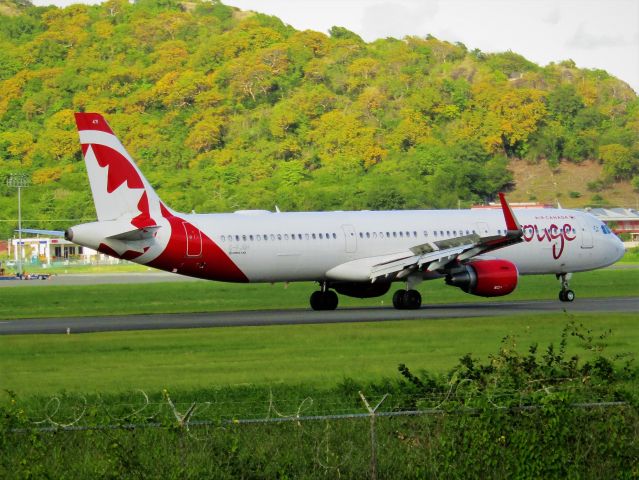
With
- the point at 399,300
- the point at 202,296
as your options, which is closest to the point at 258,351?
the point at 399,300

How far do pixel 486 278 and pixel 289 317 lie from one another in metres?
7.51

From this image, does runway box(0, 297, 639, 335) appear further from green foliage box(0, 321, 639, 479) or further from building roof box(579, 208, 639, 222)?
building roof box(579, 208, 639, 222)

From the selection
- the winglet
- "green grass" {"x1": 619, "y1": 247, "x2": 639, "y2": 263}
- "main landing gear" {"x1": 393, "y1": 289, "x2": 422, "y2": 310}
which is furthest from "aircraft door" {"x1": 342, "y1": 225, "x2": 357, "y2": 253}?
"green grass" {"x1": 619, "y1": 247, "x2": 639, "y2": 263}

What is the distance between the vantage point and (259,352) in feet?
115

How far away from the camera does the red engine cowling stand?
4962 cm

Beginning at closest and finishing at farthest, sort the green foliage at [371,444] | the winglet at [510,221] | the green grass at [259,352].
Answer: the green foliage at [371,444], the green grass at [259,352], the winglet at [510,221]

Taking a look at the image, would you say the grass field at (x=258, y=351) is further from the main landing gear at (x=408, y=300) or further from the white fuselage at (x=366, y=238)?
the white fuselage at (x=366, y=238)

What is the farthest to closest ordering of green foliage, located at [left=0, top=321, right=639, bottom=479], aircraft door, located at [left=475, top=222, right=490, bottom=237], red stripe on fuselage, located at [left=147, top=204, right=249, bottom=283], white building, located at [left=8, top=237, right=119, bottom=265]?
white building, located at [left=8, top=237, right=119, bottom=265] < aircraft door, located at [left=475, top=222, right=490, bottom=237] < red stripe on fuselage, located at [left=147, top=204, right=249, bottom=283] < green foliage, located at [left=0, top=321, right=639, bottom=479]

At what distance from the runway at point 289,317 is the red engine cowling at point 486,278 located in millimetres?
837

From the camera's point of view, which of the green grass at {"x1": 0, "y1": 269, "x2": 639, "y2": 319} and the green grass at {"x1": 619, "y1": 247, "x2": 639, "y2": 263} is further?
the green grass at {"x1": 619, "y1": 247, "x2": 639, "y2": 263}

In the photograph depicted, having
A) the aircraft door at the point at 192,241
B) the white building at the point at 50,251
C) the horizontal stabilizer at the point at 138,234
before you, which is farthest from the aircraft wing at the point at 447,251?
the white building at the point at 50,251

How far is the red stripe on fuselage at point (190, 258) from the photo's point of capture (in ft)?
160

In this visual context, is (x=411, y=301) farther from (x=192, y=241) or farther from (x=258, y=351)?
(x=258, y=351)

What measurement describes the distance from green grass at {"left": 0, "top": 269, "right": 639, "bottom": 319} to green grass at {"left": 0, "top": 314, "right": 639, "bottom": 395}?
580 inches
